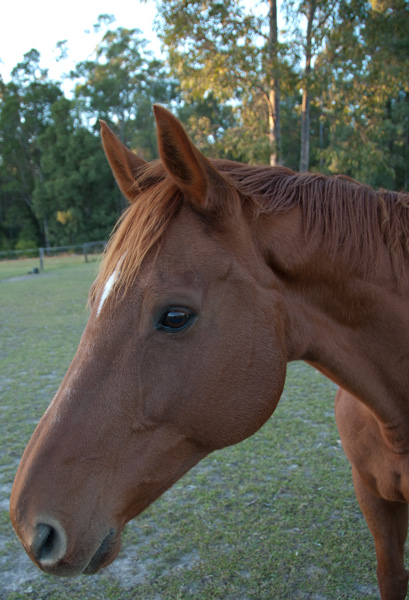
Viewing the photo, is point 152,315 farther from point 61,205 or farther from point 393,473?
point 61,205

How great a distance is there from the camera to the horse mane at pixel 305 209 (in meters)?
1.59

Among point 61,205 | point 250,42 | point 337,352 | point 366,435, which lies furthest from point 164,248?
point 61,205

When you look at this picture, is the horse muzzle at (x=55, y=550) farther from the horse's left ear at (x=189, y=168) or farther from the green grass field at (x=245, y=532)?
the green grass field at (x=245, y=532)

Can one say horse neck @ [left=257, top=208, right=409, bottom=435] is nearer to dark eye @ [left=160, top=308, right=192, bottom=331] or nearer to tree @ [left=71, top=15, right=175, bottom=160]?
dark eye @ [left=160, top=308, right=192, bottom=331]

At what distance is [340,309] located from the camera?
5.52 ft

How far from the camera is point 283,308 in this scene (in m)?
1.62

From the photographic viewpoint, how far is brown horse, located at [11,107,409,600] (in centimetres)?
135

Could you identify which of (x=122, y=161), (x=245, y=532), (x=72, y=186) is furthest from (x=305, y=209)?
(x=72, y=186)

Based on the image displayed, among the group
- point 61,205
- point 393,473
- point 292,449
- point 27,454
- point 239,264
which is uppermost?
point 61,205

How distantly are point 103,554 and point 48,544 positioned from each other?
0.17 metres

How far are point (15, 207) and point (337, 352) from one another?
52149 millimetres

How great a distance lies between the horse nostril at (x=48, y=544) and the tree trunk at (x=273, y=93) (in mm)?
8426

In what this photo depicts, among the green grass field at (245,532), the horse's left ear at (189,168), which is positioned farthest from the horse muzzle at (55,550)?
the green grass field at (245,532)

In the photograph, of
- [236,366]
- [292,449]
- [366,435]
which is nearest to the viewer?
[236,366]
